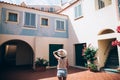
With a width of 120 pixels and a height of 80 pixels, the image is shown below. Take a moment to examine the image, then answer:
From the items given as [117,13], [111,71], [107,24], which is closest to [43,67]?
[111,71]

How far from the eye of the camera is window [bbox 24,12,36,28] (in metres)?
12.9

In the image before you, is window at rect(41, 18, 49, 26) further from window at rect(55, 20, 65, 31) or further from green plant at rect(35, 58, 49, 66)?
green plant at rect(35, 58, 49, 66)

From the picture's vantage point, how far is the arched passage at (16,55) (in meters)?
16.8

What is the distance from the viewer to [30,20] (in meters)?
13.1

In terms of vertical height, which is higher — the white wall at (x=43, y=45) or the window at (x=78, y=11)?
the window at (x=78, y=11)

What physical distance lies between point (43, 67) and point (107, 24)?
729cm

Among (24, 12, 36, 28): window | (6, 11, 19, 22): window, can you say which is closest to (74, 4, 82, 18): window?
(24, 12, 36, 28): window

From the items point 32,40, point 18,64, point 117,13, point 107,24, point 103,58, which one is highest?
point 117,13

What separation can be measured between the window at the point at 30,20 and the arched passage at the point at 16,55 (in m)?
4.43

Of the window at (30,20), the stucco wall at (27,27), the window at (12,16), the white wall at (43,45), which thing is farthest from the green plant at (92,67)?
the window at (12,16)

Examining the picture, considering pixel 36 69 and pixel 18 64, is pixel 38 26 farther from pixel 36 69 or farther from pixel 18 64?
pixel 18 64

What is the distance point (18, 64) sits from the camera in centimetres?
1673

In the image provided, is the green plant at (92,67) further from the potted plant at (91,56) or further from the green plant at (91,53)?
the green plant at (91,53)

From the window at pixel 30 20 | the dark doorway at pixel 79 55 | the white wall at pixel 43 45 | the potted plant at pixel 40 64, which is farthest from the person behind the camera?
the dark doorway at pixel 79 55
